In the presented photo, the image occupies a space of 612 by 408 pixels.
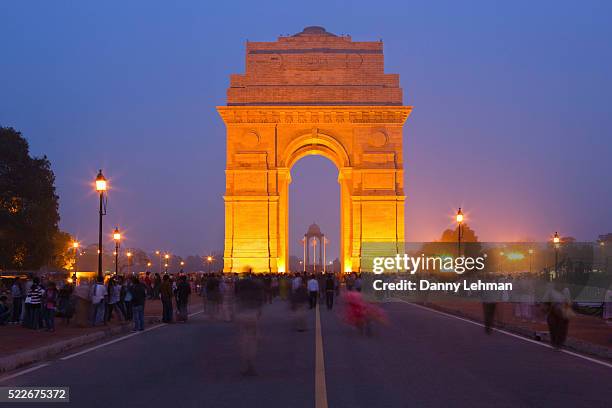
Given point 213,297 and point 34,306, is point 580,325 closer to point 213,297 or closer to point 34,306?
point 213,297

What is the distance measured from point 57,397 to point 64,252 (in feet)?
213

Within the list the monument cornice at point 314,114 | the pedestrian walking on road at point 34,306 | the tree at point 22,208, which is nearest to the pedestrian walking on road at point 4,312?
the pedestrian walking on road at point 34,306

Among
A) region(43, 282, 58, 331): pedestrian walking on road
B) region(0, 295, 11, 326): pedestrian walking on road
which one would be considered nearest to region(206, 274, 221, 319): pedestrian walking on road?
region(0, 295, 11, 326): pedestrian walking on road

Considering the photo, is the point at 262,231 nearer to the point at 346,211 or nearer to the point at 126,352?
the point at 346,211

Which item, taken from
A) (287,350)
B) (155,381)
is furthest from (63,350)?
(155,381)

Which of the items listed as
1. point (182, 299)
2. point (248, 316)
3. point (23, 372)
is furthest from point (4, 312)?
point (248, 316)

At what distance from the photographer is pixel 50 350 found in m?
16.4

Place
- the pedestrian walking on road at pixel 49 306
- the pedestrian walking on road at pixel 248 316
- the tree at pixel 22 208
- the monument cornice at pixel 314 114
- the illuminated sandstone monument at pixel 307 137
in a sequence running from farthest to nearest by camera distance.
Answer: the monument cornice at pixel 314 114 < the illuminated sandstone monument at pixel 307 137 < the tree at pixel 22 208 < the pedestrian walking on road at pixel 49 306 < the pedestrian walking on road at pixel 248 316

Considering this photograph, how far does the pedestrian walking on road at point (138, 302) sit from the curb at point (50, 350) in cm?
43

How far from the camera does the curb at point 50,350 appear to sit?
1416cm

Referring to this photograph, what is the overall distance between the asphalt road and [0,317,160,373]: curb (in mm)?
384

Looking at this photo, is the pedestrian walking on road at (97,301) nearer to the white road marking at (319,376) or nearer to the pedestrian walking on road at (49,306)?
the pedestrian walking on road at (49,306)

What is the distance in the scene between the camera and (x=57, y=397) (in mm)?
10594

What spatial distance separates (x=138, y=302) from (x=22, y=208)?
33.8 metres
